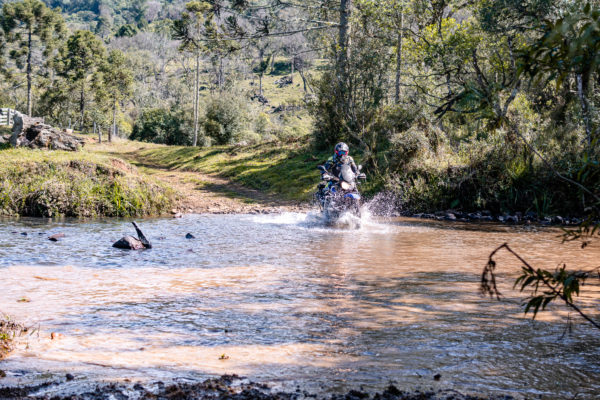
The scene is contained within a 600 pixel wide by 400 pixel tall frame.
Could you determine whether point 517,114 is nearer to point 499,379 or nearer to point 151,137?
point 499,379

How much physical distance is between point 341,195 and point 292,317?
311 inches

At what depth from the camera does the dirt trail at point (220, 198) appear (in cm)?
1689

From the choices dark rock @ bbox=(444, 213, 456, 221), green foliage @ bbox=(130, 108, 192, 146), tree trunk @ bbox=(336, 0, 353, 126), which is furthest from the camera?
green foliage @ bbox=(130, 108, 192, 146)

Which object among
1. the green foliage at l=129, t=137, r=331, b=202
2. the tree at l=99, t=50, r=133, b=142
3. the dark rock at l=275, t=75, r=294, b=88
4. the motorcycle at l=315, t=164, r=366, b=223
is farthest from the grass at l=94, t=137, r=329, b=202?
the dark rock at l=275, t=75, r=294, b=88

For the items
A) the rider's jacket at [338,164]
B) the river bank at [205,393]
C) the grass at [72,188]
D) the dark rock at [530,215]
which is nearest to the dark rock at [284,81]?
the grass at [72,188]

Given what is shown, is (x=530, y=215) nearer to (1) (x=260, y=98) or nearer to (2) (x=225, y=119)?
(2) (x=225, y=119)

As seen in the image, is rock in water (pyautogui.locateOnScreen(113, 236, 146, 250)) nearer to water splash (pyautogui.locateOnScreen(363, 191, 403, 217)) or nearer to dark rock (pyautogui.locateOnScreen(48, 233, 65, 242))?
dark rock (pyautogui.locateOnScreen(48, 233, 65, 242))

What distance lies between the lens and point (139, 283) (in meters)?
7.23

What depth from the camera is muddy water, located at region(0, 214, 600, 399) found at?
418 cm

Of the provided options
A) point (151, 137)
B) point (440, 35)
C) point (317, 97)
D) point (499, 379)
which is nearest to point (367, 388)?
point (499, 379)

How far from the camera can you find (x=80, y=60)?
171 ft

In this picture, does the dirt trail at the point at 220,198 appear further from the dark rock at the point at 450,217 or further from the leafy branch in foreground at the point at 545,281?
the leafy branch in foreground at the point at 545,281

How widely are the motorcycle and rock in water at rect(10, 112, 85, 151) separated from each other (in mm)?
9707

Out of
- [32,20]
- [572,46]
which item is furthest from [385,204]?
[32,20]
